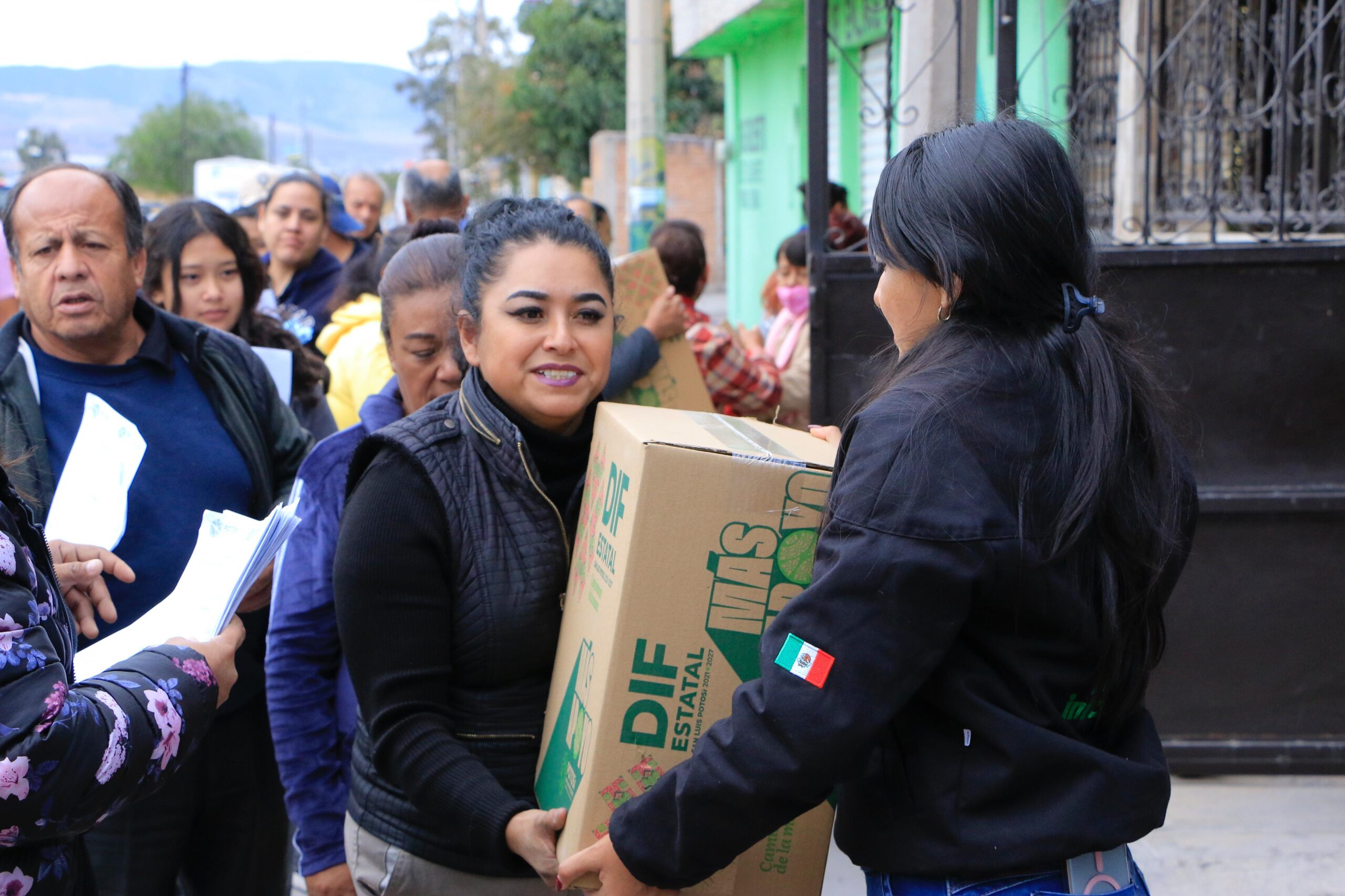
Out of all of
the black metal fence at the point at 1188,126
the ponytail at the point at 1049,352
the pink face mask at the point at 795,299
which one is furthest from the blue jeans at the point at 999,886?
the pink face mask at the point at 795,299

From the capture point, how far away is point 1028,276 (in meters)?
1.38

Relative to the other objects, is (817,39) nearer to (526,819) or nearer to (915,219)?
(915,219)

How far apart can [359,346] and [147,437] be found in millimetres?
1097

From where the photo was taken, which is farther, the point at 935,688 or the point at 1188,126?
the point at 1188,126

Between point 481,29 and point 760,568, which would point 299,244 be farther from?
point 481,29

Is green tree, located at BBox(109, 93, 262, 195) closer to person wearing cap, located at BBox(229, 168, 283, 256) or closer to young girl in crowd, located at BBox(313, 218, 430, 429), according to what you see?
person wearing cap, located at BBox(229, 168, 283, 256)

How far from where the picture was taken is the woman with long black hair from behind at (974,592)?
1.29 metres

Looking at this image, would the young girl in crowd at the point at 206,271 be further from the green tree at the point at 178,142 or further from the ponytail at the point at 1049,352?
Answer: the green tree at the point at 178,142

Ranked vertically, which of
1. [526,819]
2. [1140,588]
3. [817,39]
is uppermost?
[817,39]

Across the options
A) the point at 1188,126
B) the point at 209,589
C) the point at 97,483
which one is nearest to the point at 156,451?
the point at 97,483

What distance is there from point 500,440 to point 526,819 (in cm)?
55

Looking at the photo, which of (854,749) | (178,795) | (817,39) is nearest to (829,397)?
(817,39)

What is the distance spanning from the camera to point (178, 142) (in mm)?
55188

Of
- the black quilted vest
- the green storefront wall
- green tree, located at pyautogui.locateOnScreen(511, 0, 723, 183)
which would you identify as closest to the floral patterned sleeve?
the black quilted vest
